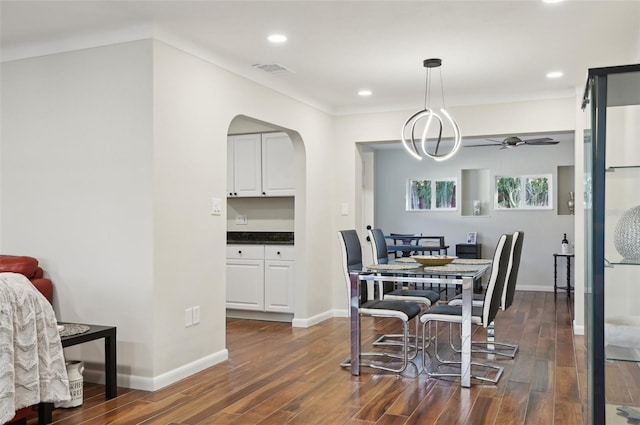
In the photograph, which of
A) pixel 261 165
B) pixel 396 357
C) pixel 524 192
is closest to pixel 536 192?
pixel 524 192

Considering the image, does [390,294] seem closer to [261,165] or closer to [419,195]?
[261,165]

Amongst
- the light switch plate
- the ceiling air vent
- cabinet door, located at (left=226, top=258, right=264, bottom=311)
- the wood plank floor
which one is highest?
the ceiling air vent

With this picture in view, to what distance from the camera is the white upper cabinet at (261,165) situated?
629 cm

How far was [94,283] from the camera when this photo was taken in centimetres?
390

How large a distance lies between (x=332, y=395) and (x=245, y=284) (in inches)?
109

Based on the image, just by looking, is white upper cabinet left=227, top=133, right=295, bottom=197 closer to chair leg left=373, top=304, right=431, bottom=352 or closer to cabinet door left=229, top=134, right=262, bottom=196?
cabinet door left=229, top=134, right=262, bottom=196

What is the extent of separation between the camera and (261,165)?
6.45m

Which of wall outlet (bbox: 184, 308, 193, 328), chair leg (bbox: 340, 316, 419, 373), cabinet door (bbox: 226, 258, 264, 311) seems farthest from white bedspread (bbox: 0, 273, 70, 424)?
cabinet door (bbox: 226, 258, 264, 311)

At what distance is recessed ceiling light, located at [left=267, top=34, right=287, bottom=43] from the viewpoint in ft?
12.9

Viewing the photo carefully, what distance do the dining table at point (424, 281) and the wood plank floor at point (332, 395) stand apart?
0.17 m

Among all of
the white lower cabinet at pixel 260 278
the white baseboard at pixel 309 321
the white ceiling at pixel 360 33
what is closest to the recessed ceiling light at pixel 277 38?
the white ceiling at pixel 360 33

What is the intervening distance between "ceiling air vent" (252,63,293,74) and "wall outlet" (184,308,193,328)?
203cm

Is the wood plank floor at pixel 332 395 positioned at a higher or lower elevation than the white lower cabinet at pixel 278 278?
lower

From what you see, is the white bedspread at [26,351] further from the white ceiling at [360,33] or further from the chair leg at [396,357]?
the chair leg at [396,357]
